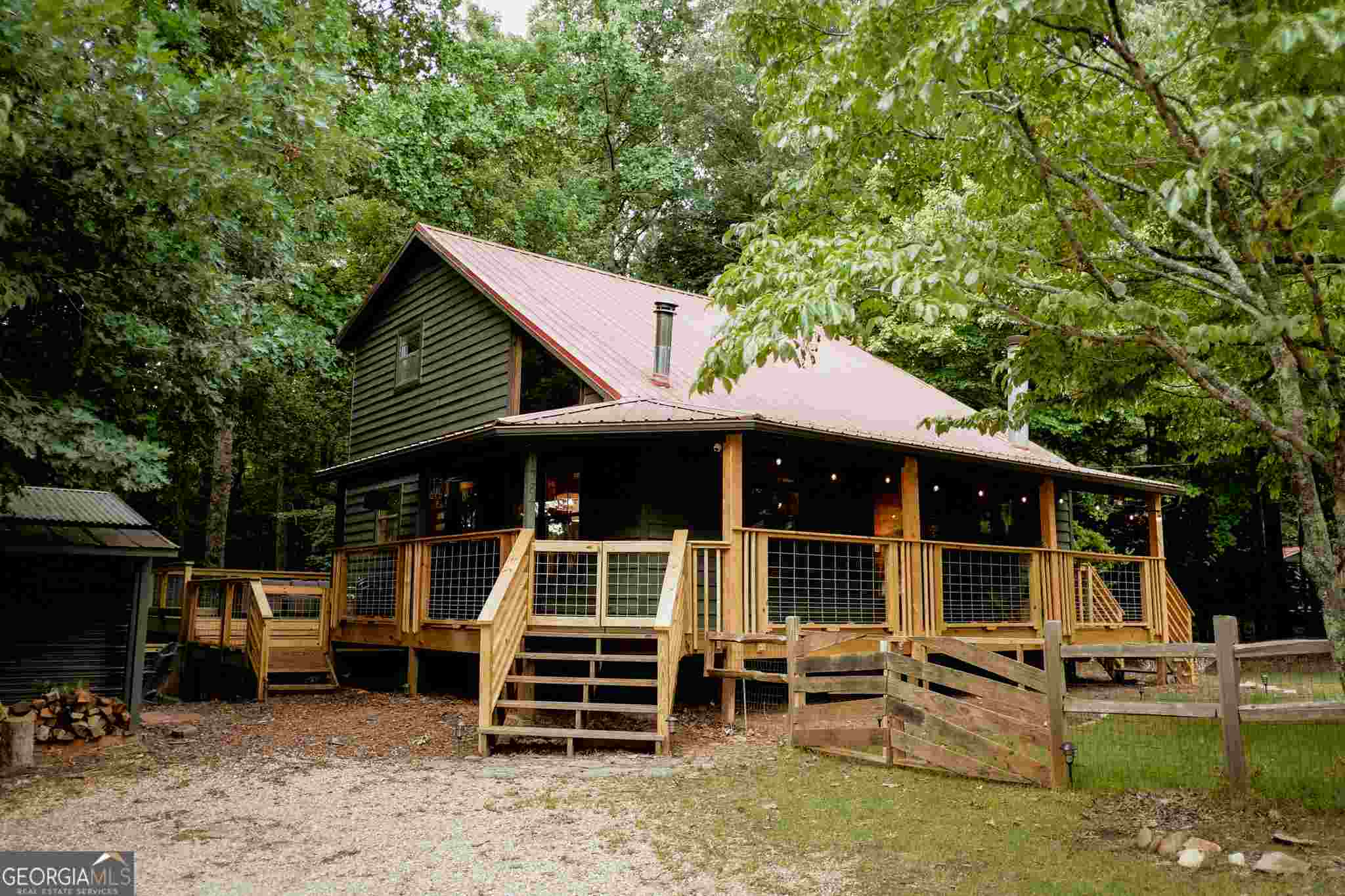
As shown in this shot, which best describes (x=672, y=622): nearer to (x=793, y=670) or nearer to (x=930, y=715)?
(x=793, y=670)

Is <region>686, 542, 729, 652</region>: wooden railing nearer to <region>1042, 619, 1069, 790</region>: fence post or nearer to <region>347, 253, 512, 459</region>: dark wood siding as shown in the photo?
<region>1042, 619, 1069, 790</region>: fence post

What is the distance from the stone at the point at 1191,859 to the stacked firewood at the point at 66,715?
949cm

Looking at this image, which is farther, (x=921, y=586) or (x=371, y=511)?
(x=371, y=511)

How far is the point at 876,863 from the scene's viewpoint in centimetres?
554

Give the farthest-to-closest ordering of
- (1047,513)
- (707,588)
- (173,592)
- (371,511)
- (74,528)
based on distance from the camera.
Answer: (173,592), (371,511), (1047,513), (74,528), (707,588)

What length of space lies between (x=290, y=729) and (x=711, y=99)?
27.3m

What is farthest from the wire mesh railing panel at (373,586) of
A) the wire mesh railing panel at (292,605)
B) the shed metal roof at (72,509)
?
the wire mesh railing panel at (292,605)

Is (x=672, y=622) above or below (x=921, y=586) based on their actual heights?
below

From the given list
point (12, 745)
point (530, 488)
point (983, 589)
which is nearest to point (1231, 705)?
point (530, 488)

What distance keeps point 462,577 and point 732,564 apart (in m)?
3.78

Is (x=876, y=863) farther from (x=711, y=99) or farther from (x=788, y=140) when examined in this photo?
(x=711, y=99)

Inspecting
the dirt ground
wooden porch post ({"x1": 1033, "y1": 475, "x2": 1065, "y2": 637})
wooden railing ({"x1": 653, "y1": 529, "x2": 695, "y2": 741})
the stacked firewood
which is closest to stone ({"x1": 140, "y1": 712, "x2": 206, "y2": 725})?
the dirt ground

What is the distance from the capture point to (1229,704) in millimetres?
Result: 6621

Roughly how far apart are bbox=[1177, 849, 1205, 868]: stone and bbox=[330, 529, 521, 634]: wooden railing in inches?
294
